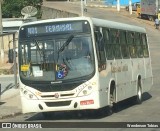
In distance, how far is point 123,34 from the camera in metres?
18.0

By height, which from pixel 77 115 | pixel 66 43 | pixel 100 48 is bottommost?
pixel 77 115

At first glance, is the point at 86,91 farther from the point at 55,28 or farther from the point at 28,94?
the point at 55,28

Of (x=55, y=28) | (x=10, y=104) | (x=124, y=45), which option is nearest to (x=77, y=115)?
(x=55, y=28)

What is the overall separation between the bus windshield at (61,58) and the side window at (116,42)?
6.27 feet

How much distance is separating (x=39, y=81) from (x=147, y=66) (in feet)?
24.8

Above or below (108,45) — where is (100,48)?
above

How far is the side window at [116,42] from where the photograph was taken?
16720 mm

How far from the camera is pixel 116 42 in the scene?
17.0 m

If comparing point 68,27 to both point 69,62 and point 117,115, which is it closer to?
point 69,62

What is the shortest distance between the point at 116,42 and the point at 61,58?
2771 millimetres

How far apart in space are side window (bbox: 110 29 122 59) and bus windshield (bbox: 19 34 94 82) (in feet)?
6.27

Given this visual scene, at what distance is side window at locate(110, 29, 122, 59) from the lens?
16720 millimetres

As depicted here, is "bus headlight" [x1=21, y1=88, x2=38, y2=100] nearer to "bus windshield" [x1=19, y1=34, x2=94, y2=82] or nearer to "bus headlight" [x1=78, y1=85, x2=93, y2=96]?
"bus windshield" [x1=19, y1=34, x2=94, y2=82]

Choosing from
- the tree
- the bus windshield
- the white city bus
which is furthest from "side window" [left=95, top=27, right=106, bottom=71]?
the tree
